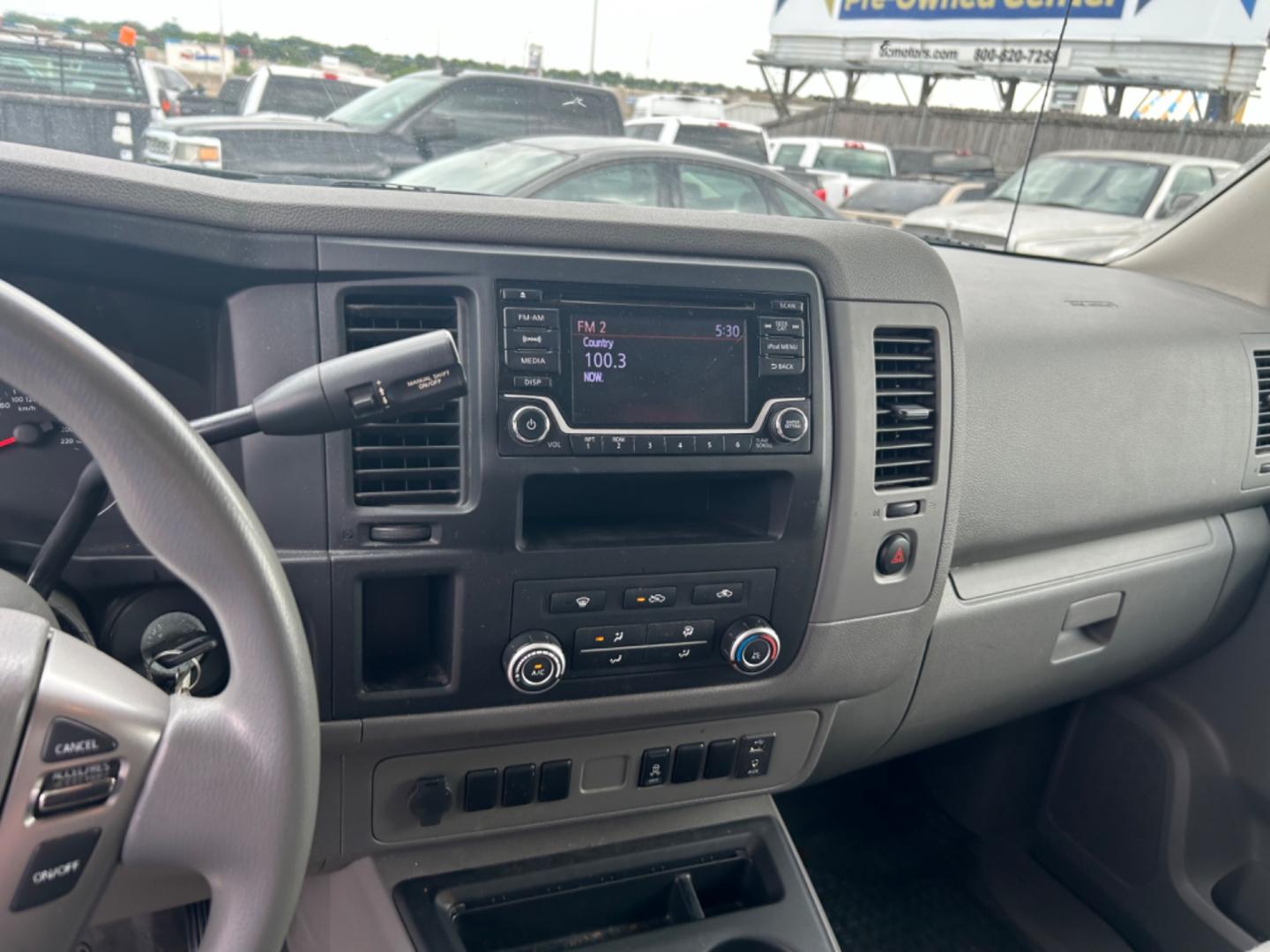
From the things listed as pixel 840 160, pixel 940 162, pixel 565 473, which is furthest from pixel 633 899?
pixel 940 162

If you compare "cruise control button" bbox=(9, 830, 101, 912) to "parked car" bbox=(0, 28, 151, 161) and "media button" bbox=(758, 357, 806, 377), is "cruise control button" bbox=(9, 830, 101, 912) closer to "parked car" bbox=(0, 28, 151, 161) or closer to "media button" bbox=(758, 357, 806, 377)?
"parked car" bbox=(0, 28, 151, 161)

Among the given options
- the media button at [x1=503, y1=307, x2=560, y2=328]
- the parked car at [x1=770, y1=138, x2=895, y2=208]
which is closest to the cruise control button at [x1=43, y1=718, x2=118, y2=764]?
the media button at [x1=503, y1=307, x2=560, y2=328]

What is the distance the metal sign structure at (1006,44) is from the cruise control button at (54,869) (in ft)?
5.16

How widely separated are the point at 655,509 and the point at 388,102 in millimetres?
663

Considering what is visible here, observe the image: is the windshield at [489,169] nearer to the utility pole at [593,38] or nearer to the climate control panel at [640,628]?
the utility pole at [593,38]

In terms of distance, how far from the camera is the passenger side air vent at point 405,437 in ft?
3.62

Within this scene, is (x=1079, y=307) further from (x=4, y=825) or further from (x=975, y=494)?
(x=4, y=825)

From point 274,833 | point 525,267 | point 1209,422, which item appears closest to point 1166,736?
point 1209,422

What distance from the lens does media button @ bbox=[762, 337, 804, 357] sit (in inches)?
50.0

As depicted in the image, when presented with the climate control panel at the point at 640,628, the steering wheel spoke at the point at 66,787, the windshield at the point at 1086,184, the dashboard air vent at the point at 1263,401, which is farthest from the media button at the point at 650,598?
the dashboard air vent at the point at 1263,401

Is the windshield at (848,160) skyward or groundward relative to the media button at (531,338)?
skyward

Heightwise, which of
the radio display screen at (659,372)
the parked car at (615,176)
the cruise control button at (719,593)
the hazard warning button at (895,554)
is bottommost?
the cruise control button at (719,593)

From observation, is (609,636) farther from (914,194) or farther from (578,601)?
(914,194)

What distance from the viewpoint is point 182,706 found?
2.63 feet
